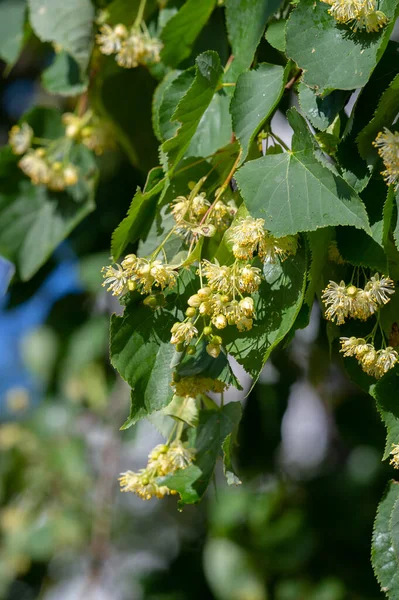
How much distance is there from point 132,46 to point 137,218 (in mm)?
478

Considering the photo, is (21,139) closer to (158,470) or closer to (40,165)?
(40,165)

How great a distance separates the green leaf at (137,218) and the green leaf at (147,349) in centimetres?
11

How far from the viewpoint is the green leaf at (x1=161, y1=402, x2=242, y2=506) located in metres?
0.96

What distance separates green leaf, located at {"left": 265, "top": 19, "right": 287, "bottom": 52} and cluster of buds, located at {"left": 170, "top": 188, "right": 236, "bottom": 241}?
23cm

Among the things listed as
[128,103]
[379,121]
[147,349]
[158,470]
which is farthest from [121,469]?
[379,121]

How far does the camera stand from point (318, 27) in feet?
2.85

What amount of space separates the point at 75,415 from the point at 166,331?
1739mm

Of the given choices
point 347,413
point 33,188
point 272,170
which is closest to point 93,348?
point 33,188

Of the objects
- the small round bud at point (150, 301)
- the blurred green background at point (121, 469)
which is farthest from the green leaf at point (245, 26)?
the blurred green background at point (121, 469)

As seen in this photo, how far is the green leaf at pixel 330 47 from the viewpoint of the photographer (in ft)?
2.67

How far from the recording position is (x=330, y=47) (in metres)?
0.86

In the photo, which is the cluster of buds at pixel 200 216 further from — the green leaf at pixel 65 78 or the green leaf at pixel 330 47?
the green leaf at pixel 65 78

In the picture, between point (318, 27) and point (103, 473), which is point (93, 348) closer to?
point (103, 473)

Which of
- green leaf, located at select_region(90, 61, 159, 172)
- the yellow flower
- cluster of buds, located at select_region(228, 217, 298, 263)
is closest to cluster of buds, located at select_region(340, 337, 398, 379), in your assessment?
cluster of buds, located at select_region(228, 217, 298, 263)
